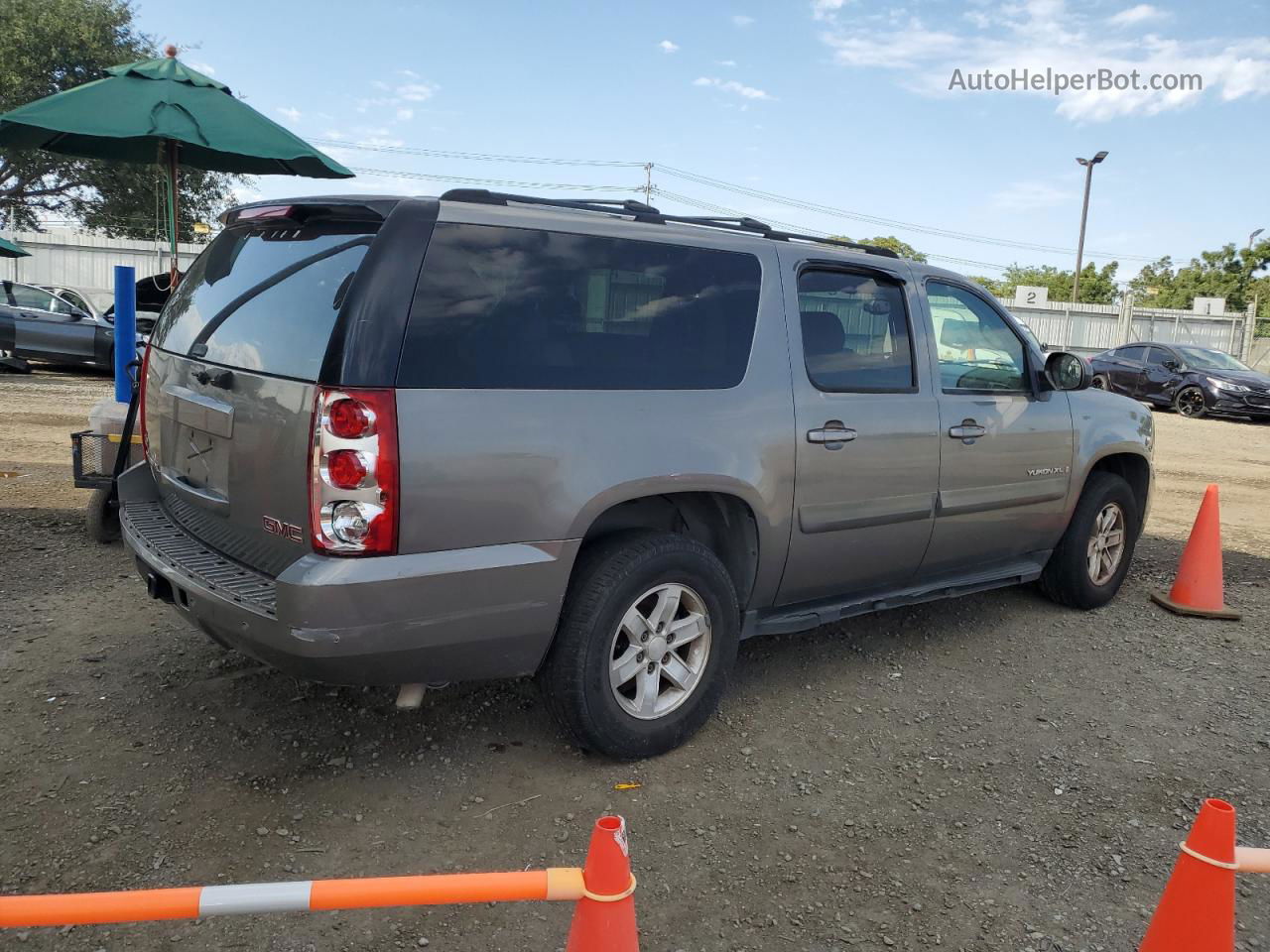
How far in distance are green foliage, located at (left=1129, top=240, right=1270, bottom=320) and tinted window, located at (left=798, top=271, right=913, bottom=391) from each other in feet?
159

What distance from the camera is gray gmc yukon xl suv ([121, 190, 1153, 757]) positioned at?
2721 millimetres

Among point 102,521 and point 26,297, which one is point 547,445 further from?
point 26,297

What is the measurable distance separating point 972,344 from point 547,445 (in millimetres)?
2603

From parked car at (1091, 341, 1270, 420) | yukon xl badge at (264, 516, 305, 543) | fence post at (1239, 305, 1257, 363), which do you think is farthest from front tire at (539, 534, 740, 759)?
fence post at (1239, 305, 1257, 363)

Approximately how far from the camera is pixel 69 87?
83.4ft

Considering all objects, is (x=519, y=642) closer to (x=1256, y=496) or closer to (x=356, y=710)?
(x=356, y=710)

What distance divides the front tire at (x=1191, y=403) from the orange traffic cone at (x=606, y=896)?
19213mm

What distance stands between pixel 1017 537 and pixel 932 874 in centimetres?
240

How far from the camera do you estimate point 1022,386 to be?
477 centimetres

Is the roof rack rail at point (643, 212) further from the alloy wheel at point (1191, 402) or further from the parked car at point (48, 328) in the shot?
the alloy wheel at point (1191, 402)

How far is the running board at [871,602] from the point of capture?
3844mm

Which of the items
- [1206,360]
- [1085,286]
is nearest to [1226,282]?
[1085,286]

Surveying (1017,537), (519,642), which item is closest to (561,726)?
A: (519,642)

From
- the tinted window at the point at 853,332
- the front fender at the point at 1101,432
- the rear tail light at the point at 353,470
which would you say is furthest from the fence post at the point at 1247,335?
the rear tail light at the point at 353,470
